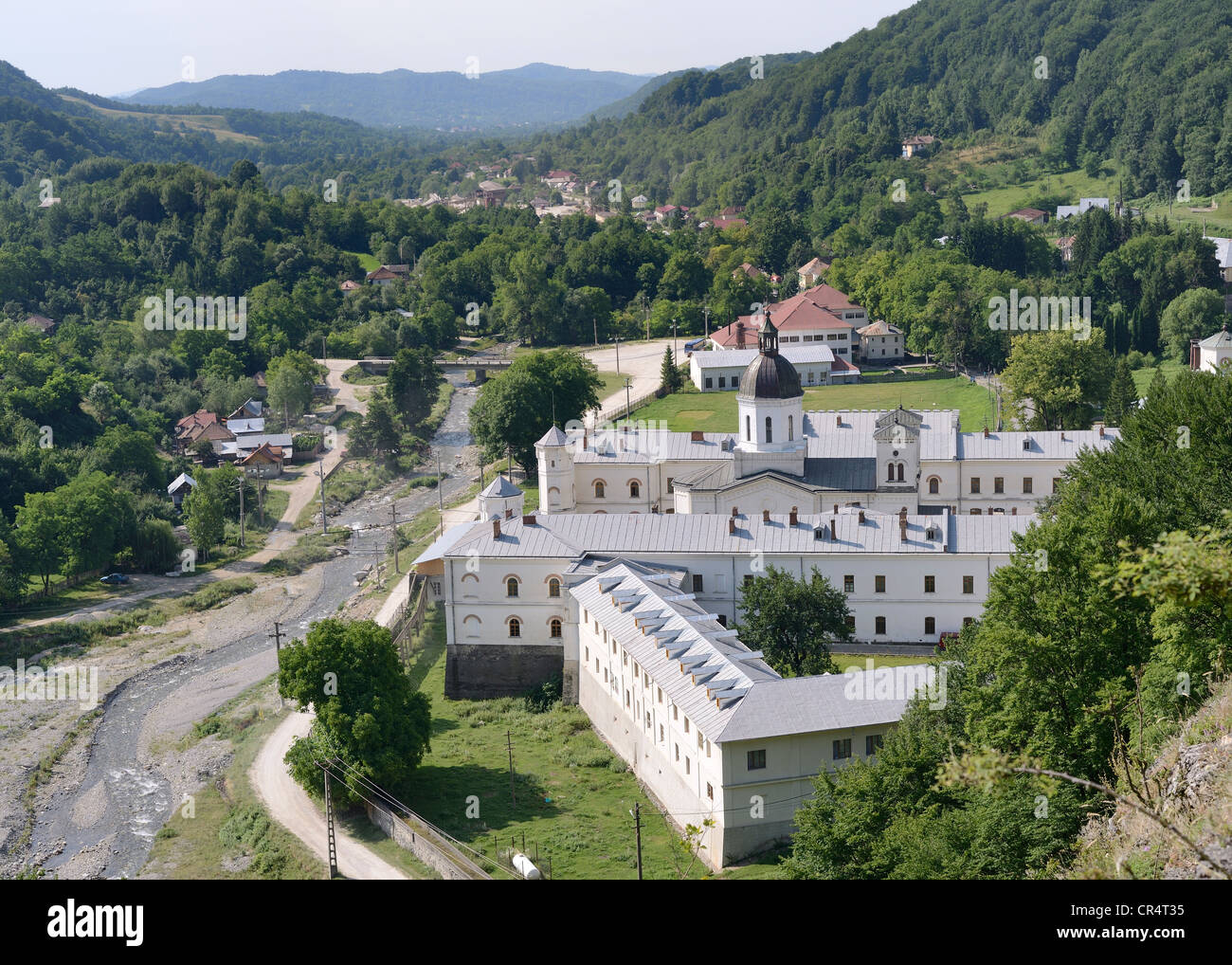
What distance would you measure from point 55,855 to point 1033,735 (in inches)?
1024

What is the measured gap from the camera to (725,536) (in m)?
46.5

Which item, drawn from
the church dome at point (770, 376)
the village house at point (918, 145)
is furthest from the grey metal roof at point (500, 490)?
the village house at point (918, 145)

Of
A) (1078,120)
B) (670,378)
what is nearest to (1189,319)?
(670,378)

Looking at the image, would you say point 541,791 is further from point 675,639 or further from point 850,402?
point 850,402

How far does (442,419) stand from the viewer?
90.9 metres

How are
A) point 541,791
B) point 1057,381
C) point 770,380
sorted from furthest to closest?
1. point 1057,381
2. point 770,380
3. point 541,791

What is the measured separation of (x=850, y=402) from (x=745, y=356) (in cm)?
977

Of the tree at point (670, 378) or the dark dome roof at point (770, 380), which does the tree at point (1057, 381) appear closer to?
the dark dome roof at point (770, 380)

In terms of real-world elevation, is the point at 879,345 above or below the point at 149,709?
above

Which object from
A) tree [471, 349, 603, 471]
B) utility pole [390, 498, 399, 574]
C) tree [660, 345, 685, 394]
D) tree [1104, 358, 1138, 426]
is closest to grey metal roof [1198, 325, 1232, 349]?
tree [1104, 358, 1138, 426]

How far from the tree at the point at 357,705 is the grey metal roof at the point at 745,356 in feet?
173
